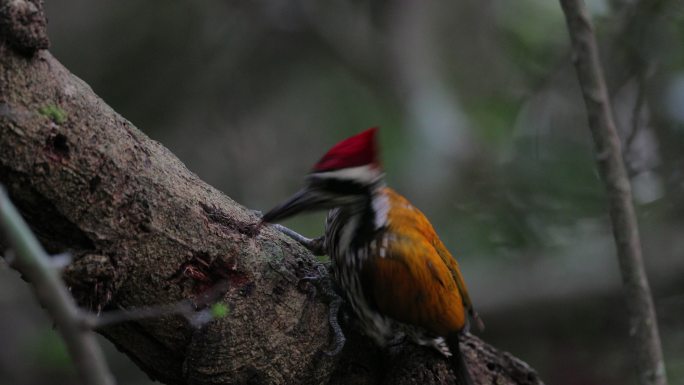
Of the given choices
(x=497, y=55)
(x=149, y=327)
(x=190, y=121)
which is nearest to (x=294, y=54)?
(x=190, y=121)

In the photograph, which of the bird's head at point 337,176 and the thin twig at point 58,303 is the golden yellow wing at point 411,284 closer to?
the bird's head at point 337,176

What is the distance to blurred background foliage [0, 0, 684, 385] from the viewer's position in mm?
4883

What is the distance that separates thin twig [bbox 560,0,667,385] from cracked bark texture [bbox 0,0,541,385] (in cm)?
70

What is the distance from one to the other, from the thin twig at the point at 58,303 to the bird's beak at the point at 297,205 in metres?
1.26

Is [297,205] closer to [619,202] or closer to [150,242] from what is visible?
[150,242]

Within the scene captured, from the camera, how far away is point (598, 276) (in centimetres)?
493

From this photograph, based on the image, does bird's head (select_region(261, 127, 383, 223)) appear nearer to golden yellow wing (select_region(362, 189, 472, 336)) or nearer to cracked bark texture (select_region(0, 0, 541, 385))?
cracked bark texture (select_region(0, 0, 541, 385))

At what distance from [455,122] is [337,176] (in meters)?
3.29

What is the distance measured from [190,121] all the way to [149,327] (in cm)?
421

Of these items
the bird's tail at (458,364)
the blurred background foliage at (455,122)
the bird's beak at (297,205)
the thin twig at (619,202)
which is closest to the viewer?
the thin twig at (619,202)

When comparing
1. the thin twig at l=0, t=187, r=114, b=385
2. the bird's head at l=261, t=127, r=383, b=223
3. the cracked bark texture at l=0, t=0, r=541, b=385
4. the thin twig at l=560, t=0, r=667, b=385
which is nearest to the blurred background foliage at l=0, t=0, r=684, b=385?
the thin twig at l=560, t=0, r=667, b=385

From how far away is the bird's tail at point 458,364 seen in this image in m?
2.87

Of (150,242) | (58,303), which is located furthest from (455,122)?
(58,303)

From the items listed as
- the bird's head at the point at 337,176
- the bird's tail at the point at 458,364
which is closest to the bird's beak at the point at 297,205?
the bird's head at the point at 337,176
